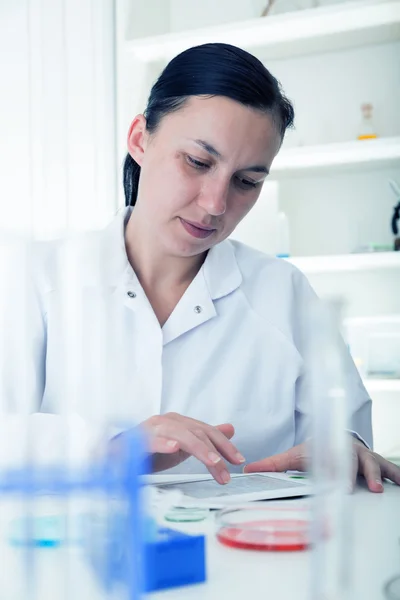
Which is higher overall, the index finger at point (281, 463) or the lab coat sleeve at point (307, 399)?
the lab coat sleeve at point (307, 399)

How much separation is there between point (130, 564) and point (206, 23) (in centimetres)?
265

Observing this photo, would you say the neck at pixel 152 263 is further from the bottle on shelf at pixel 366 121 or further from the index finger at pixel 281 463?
the bottle on shelf at pixel 366 121

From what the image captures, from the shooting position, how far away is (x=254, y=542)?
49cm

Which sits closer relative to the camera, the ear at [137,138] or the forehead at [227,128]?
the forehead at [227,128]

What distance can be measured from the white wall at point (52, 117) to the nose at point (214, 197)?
1.34 ft

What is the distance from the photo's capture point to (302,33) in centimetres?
234

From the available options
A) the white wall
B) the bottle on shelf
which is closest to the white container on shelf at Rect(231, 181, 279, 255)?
the bottle on shelf

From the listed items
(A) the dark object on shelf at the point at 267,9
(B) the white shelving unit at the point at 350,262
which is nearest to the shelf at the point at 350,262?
(B) the white shelving unit at the point at 350,262

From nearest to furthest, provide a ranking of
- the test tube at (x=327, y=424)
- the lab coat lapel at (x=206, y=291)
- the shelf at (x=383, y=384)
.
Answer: the test tube at (x=327, y=424) → the lab coat lapel at (x=206, y=291) → the shelf at (x=383, y=384)

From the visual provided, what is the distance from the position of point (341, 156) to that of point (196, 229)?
1.34 m

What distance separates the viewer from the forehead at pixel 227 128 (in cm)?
97

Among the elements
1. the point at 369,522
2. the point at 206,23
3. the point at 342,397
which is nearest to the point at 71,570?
the point at 342,397

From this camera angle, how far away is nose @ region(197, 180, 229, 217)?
98 cm

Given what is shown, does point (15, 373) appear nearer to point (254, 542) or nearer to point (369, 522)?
point (254, 542)
